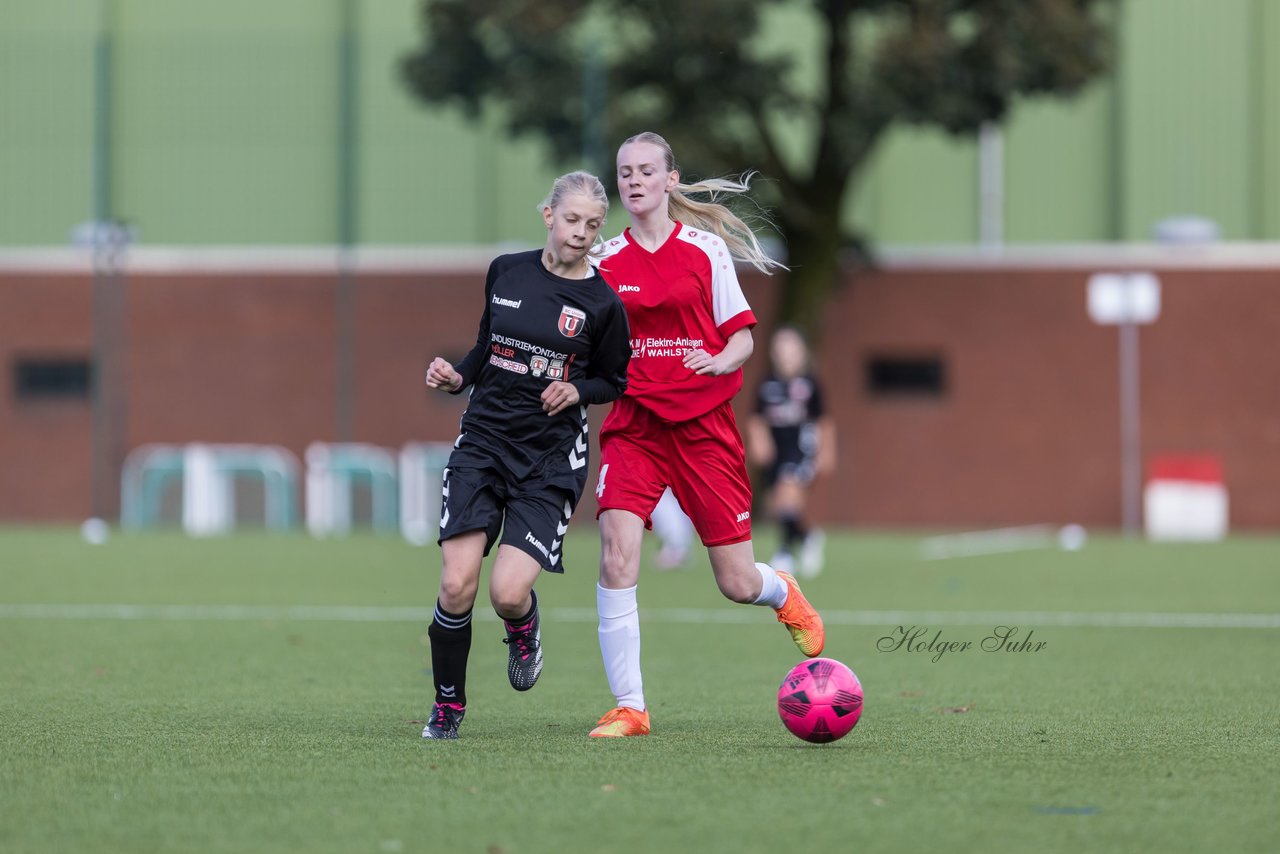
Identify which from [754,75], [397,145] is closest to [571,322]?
[754,75]

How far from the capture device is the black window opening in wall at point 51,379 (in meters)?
26.8

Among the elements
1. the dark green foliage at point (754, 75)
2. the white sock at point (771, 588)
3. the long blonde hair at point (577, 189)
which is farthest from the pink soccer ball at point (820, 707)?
the dark green foliage at point (754, 75)

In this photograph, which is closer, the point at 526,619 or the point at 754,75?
the point at 526,619

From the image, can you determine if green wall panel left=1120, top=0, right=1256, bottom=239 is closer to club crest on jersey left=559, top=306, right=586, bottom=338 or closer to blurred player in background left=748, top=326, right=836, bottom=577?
blurred player in background left=748, top=326, right=836, bottom=577

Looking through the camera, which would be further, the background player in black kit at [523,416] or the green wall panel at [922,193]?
the green wall panel at [922,193]

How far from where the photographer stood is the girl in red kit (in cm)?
698

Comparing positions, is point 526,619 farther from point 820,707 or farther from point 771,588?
point 820,707

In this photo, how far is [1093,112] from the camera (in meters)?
29.6

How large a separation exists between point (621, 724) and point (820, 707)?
0.71 meters

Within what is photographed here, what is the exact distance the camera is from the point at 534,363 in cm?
683

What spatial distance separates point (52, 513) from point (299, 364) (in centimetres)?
382

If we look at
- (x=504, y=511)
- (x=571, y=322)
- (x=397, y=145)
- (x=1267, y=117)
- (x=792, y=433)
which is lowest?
(x=792, y=433)

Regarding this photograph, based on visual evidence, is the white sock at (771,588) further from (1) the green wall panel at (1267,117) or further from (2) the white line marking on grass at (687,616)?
(1) the green wall panel at (1267,117)

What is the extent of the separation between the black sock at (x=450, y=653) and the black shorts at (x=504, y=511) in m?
0.26
